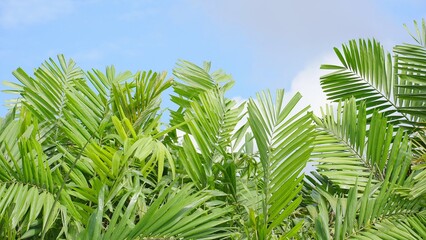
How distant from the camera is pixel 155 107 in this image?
2.69 meters

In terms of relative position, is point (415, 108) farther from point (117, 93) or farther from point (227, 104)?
point (117, 93)

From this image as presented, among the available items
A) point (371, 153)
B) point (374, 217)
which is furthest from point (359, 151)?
point (374, 217)

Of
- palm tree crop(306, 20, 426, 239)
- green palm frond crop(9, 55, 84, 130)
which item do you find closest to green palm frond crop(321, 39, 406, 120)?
palm tree crop(306, 20, 426, 239)

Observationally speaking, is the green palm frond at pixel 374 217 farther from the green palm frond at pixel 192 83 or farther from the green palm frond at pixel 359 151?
the green palm frond at pixel 192 83

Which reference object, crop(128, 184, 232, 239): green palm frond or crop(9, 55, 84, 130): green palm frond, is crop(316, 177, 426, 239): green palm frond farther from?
crop(9, 55, 84, 130): green palm frond

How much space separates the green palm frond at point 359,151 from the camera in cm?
263

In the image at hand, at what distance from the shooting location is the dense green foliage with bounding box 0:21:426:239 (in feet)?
6.72

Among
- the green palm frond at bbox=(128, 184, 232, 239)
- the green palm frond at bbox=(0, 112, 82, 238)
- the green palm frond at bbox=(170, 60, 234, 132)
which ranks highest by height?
the green palm frond at bbox=(170, 60, 234, 132)

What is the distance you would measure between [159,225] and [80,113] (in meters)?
0.79

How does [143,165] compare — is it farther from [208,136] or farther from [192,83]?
[192,83]

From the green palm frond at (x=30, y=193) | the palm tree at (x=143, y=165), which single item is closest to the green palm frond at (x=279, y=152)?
the palm tree at (x=143, y=165)

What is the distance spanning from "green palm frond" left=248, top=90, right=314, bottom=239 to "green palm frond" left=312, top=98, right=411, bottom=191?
0.18m

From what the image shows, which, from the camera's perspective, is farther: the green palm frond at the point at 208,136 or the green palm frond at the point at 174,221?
the green palm frond at the point at 208,136

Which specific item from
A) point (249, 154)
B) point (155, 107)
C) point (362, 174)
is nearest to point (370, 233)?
point (362, 174)
